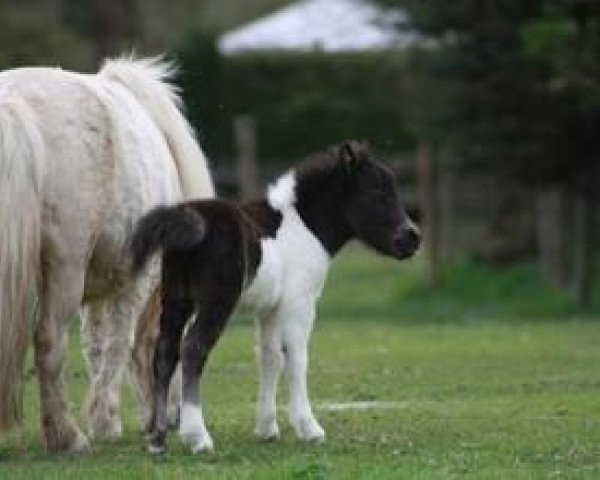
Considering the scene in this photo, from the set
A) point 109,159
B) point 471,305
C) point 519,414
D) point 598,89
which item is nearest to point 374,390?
point 519,414

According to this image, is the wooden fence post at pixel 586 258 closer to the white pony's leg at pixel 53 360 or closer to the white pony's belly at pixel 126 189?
the white pony's belly at pixel 126 189

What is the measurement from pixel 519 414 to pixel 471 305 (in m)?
16.9

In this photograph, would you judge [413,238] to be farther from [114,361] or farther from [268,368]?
[114,361]

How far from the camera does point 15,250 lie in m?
9.23

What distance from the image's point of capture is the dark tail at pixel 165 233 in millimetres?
9328

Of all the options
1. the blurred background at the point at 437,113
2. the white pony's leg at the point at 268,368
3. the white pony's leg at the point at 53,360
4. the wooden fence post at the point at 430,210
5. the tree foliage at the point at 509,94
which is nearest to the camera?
the white pony's leg at the point at 53,360

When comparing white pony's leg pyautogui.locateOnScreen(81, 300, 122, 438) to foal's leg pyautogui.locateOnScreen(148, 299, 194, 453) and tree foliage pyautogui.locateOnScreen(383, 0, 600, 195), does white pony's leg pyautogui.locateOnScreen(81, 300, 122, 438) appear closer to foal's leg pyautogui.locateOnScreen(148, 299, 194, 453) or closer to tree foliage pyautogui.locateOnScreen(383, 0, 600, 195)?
foal's leg pyautogui.locateOnScreen(148, 299, 194, 453)

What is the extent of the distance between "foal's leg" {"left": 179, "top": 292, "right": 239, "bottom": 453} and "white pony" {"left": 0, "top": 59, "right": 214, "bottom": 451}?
705 mm

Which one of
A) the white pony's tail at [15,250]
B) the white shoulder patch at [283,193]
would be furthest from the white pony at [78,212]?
the white shoulder patch at [283,193]

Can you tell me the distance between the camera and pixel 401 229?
10.4m

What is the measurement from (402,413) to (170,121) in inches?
92.8

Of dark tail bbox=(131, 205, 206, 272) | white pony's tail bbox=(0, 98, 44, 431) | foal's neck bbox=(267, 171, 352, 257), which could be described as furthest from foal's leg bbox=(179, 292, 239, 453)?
foal's neck bbox=(267, 171, 352, 257)

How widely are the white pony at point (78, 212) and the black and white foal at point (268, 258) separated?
550mm

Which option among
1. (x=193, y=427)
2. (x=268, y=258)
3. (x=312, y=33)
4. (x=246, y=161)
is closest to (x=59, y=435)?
(x=193, y=427)
